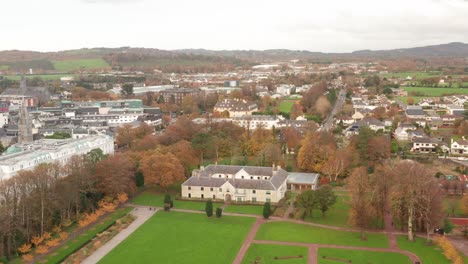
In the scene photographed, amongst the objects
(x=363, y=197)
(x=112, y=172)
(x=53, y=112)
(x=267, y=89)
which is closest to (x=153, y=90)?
(x=267, y=89)

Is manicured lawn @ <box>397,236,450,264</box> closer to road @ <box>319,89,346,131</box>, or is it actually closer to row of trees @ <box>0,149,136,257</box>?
row of trees @ <box>0,149,136,257</box>

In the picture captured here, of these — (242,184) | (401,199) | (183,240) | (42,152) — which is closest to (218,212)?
(183,240)

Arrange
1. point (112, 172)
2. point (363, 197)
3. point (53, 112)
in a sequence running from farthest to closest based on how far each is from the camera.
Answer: point (53, 112), point (112, 172), point (363, 197)

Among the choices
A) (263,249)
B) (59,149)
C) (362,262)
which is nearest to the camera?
(362,262)

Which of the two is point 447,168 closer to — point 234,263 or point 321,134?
point 321,134

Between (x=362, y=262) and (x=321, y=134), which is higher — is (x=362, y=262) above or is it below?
below

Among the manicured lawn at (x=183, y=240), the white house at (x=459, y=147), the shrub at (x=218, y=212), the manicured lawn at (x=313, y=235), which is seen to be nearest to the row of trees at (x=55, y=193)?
the manicured lawn at (x=183, y=240)

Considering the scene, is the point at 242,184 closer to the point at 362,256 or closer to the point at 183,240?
the point at 183,240
